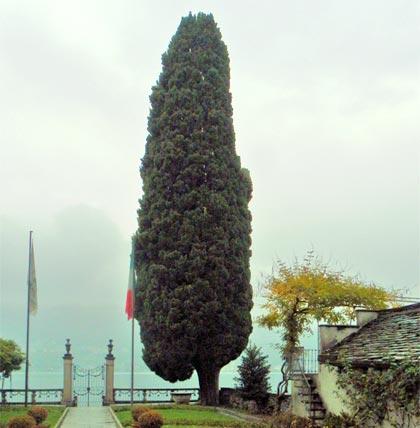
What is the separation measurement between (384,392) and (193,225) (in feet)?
52.0

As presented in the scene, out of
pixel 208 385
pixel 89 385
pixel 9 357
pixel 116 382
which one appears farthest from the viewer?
pixel 116 382

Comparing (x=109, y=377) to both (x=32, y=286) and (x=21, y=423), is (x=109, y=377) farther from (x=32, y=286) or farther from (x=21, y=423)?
(x=21, y=423)

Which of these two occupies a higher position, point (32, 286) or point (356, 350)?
point (32, 286)

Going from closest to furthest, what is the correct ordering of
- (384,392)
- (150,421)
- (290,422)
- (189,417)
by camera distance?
(384,392)
(150,421)
(290,422)
(189,417)

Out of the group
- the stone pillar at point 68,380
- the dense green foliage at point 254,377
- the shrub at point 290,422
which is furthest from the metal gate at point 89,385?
the shrub at point 290,422

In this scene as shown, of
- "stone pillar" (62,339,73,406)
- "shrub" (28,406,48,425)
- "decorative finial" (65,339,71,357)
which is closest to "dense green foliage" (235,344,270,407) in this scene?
"stone pillar" (62,339,73,406)

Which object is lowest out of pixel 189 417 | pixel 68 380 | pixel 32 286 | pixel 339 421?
pixel 189 417

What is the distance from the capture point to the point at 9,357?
100 feet

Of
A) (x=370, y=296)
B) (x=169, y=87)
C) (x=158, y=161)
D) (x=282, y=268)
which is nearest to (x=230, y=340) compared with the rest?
(x=282, y=268)

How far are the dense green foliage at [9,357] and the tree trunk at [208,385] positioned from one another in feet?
25.1

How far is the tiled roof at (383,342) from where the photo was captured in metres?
16.6

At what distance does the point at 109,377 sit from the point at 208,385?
196 inches

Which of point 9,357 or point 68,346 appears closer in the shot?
point 9,357

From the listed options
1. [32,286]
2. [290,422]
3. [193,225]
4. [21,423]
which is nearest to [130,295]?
[32,286]
